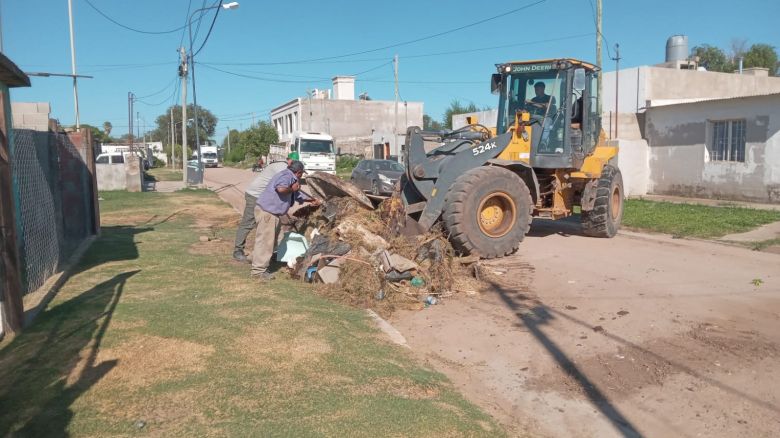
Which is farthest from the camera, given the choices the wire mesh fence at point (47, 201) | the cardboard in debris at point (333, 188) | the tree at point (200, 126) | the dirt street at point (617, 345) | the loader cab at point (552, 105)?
the tree at point (200, 126)

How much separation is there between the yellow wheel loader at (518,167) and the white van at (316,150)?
19732 mm

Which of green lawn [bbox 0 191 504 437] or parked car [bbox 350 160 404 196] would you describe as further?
parked car [bbox 350 160 404 196]

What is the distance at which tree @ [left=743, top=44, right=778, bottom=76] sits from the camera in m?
56.1

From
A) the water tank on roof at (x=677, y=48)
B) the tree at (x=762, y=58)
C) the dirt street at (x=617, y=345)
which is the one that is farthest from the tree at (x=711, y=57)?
the dirt street at (x=617, y=345)

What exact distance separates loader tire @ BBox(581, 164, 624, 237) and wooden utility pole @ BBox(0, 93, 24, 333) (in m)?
9.59

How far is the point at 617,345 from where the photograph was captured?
5.79 m

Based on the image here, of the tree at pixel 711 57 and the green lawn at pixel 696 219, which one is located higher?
the tree at pixel 711 57

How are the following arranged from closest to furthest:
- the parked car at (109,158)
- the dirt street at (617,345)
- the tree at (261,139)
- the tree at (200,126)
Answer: the dirt street at (617,345)
the parked car at (109,158)
the tree at (261,139)
the tree at (200,126)

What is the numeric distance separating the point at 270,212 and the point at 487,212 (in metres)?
3.53

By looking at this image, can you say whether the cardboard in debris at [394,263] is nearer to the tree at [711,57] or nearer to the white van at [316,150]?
the white van at [316,150]

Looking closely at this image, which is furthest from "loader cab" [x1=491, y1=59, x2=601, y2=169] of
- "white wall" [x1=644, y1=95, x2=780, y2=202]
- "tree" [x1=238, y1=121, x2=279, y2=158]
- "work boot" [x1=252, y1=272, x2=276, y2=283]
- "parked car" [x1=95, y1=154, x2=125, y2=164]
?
Result: "tree" [x1=238, y1=121, x2=279, y2=158]

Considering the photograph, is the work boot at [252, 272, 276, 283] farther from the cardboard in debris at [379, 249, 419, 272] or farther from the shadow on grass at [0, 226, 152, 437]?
the shadow on grass at [0, 226, 152, 437]

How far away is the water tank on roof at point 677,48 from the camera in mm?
29750

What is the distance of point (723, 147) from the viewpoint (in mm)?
18906
